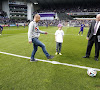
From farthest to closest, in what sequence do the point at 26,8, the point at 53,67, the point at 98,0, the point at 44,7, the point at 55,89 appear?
the point at 44,7 → the point at 26,8 → the point at 98,0 → the point at 53,67 → the point at 55,89

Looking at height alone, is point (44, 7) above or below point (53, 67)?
above

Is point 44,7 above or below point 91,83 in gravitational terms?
above

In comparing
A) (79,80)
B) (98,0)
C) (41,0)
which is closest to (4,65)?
(79,80)

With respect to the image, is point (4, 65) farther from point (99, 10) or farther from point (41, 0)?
point (99, 10)

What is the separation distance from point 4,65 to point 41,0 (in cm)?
7207

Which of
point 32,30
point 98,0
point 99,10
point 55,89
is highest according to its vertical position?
point 98,0

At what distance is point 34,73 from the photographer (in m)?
3.52

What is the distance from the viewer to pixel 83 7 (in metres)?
76.4

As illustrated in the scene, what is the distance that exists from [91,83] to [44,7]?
8843 cm

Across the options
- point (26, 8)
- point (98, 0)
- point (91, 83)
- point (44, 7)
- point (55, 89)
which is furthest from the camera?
point (44, 7)

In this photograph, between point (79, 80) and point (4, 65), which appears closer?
point (79, 80)

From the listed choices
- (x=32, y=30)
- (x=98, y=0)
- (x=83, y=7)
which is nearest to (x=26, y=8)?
(x=83, y=7)

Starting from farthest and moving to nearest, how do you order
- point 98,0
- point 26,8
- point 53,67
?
point 26,8 → point 98,0 → point 53,67

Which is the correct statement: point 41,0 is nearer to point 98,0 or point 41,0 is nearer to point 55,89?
point 98,0
